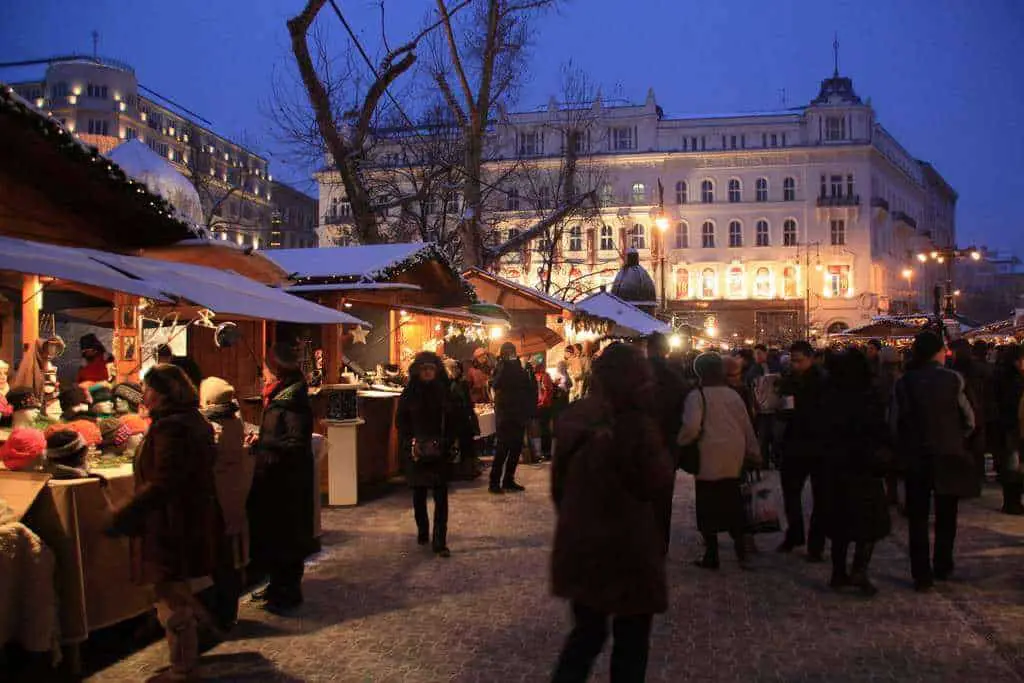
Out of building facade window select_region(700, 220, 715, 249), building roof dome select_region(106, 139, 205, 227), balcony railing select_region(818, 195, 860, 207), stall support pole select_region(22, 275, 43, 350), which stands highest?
balcony railing select_region(818, 195, 860, 207)

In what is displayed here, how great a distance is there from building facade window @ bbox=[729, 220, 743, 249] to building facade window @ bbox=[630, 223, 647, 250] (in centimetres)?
629

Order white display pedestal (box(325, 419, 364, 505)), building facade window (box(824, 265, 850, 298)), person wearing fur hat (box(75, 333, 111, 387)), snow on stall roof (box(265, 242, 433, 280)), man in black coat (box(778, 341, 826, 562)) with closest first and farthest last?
man in black coat (box(778, 341, 826, 562))
person wearing fur hat (box(75, 333, 111, 387))
white display pedestal (box(325, 419, 364, 505))
snow on stall roof (box(265, 242, 433, 280))
building facade window (box(824, 265, 850, 298))

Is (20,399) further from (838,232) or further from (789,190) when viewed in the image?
(838,232)

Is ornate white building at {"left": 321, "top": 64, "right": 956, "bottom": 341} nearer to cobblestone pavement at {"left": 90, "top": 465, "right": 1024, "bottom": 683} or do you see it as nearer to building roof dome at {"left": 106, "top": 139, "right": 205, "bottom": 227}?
building roof dome at {"left": 106, "top": 139, "right": 205, "bottom": 227}

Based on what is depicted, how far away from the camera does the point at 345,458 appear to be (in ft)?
33.3

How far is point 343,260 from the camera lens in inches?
535

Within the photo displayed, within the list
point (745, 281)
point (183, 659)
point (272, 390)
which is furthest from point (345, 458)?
point (745, 281)

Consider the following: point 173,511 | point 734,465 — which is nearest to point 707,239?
point 734,465

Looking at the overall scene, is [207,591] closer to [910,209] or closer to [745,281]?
[745,281]

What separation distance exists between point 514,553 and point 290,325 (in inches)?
232

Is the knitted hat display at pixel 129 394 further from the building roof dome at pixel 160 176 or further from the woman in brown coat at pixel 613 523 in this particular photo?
the woman in brown coat at pixel 613 523

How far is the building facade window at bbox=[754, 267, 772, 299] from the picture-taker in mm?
63938

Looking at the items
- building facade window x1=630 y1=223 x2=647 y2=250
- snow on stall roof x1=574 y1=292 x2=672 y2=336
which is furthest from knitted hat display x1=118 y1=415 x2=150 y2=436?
building facade window x1=630 y1=223 x2=647 y2=250

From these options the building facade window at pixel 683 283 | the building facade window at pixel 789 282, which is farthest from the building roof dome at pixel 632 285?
the building facade window at pixel 789 282
